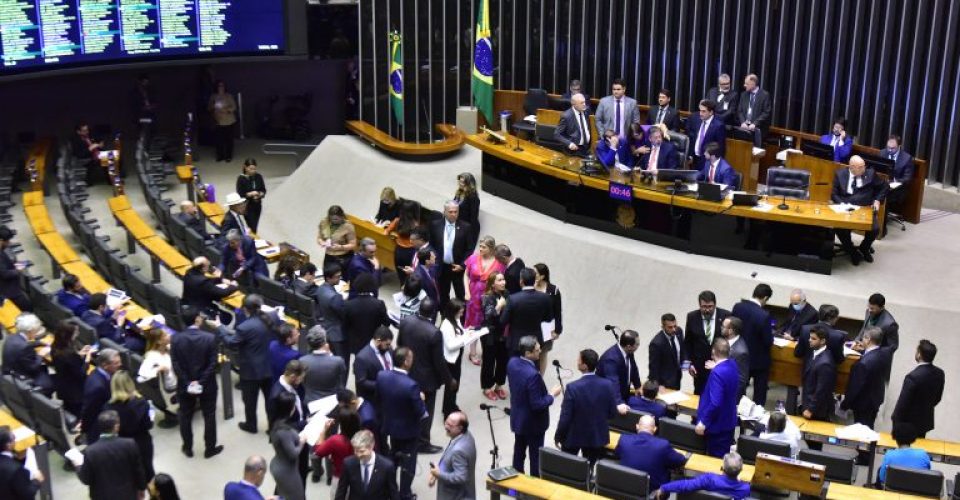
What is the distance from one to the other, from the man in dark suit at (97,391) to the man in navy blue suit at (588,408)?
10.1 feet

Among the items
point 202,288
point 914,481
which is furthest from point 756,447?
point 202,288

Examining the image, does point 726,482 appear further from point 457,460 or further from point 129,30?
point 129,30

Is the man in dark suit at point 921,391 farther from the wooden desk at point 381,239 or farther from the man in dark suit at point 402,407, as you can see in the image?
the wooden desk at point 381,239

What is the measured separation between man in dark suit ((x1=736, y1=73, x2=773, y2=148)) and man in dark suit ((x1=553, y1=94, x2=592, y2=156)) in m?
1.78

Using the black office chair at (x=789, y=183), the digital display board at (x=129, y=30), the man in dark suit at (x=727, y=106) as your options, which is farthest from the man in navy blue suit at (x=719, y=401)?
the digital display board at (x=129, y=30)

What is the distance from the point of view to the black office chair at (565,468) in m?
7.18

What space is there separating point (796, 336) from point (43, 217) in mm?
8603

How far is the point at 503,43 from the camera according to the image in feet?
55.1

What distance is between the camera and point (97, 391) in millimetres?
7707

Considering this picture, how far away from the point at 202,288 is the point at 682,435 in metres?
4.27

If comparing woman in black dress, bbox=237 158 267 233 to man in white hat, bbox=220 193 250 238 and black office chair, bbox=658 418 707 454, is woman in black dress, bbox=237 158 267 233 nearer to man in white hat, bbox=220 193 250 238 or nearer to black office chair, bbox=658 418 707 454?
man in white hat, bbox=220 193 250 238

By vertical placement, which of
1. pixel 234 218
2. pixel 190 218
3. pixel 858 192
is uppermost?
pixel 858 192

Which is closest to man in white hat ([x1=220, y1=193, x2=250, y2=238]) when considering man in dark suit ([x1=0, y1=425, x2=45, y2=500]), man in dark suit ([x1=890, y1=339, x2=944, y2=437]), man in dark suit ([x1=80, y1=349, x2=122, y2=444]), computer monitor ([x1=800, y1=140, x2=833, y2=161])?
man in dark suit ([x1=80, y1=349, x2=122, y2=444])

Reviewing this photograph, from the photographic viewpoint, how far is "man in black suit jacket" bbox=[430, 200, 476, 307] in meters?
10.7
